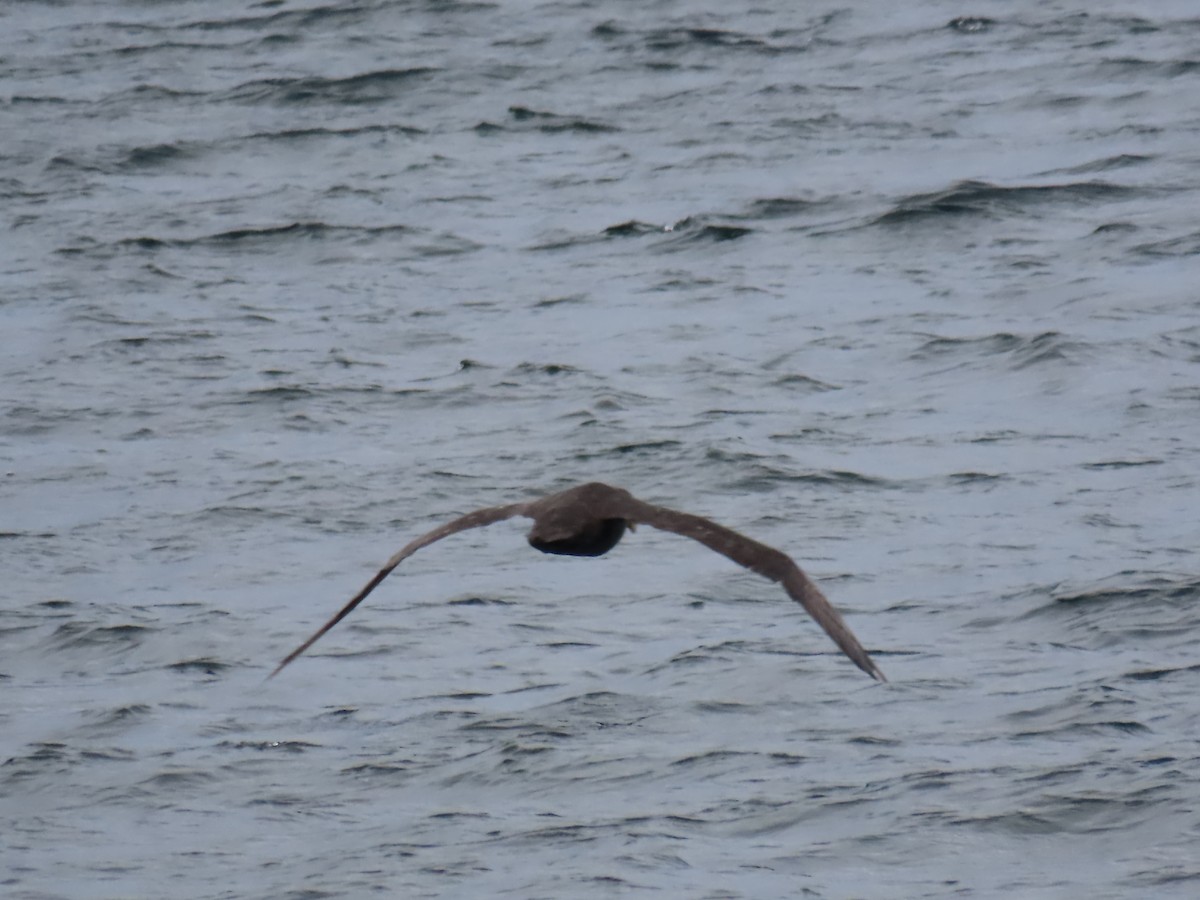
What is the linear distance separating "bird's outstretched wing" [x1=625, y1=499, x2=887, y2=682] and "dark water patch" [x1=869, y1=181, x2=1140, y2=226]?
10864 mm

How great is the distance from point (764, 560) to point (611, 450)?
6835 mm

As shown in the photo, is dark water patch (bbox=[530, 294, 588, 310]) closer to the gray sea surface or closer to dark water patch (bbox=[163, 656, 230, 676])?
the gray sea surface

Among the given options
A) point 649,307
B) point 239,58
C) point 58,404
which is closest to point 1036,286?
point 649,307

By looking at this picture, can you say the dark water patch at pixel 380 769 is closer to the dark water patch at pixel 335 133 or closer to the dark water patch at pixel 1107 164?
the dark water patch at pixel 1107 164

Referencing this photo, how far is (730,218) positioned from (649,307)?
2.02 m

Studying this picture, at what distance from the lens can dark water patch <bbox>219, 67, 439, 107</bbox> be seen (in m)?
23.0

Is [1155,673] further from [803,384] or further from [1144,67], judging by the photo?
[1144,67]

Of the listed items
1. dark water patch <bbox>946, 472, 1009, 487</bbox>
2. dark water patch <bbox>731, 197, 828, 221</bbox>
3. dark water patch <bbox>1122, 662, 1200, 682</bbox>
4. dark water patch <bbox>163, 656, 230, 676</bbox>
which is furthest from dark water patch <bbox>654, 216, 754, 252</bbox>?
dark water patch <bbox>1122, 662, 1200, 682</bbox>

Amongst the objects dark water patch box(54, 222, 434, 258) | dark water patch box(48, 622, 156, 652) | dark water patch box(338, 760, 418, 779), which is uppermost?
dark water patch box(54, 222, 434, 258)

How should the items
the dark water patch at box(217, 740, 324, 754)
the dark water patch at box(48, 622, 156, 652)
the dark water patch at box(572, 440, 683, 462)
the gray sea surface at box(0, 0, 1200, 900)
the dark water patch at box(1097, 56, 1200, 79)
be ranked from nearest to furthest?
the gray sea surface at box(0, 0, 1200, 900)
the dark water patch at box(217, 740, 324, 754)
the dark water patch at box(48, 622, 156, 652)
the dark water patch at box(572, 440, 683, 462)
the dark water patch at box(1097, 56, 1200, 79)

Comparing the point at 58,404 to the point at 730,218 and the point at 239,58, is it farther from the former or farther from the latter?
the point at 239,58

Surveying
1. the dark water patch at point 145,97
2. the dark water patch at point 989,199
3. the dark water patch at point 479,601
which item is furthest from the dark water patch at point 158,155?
the dark water patch at point 479,601

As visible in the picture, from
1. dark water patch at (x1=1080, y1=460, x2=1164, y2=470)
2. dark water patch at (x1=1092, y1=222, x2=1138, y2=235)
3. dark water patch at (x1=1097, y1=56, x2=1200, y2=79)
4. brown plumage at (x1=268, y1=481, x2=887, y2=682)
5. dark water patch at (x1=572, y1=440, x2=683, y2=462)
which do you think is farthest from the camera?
dark water patch at (x1=1097, y1=56, x2=1200, y2=79)

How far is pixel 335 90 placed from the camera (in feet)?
76.3
